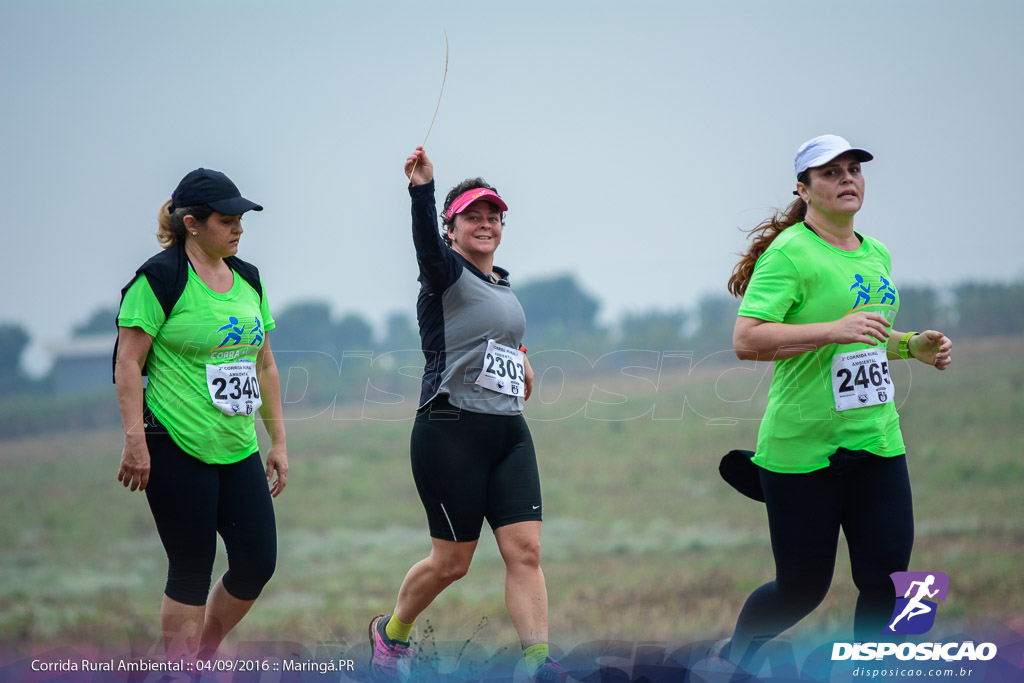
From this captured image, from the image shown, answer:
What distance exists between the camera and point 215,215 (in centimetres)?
386

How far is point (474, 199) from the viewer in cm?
398

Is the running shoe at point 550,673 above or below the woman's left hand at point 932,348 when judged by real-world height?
below

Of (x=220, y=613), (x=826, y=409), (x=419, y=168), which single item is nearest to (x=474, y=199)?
(x=419, y=168)

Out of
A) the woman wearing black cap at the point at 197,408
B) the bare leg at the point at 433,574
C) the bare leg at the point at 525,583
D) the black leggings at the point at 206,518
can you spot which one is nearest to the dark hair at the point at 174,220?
the woman wearing black cap at the point at 197,408

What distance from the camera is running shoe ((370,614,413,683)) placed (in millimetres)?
4164

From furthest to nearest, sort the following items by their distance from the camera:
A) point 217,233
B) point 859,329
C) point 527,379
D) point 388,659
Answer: point 527,379
point 388,659
point 217,233
point 859,329

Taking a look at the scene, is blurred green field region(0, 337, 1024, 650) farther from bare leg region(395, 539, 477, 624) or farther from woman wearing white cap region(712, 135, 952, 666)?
woman wearing white cap region(712, 135, 952, 666)

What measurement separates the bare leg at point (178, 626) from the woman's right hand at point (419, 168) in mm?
1883

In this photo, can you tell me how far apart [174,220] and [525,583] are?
79.2 inches

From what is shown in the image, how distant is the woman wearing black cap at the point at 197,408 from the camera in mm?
3719

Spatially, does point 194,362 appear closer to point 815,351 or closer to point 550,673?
point 550,673

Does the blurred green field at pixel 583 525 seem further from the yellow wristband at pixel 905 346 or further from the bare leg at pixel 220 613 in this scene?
the yellow wristband at pixel 905 346

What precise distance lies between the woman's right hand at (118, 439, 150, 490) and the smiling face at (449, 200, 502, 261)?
4.88 ft

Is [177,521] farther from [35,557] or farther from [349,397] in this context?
[349,397]
